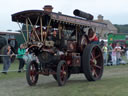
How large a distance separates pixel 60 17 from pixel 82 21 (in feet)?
4.57

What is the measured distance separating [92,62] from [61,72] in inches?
64.9

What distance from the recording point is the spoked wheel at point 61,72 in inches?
346

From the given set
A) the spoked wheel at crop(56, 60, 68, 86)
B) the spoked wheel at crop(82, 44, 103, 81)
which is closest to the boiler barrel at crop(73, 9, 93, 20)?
the spoked wheel at crop(82, 44, 103, 81)

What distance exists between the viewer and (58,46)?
9516 mm

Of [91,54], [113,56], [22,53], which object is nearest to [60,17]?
[91,54]

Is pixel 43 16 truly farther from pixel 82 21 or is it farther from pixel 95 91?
pixel 95 91

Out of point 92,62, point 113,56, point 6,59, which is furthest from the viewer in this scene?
point 113,56

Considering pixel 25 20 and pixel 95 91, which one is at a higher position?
pixel 25 20

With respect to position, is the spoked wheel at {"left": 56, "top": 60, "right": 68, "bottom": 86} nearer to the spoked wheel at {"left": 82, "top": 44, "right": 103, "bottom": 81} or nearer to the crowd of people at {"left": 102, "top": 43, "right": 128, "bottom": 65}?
the spoked wheel at {"left": 82, "top": 44, "right": 103, "bottom": 81}

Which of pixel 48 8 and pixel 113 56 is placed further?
pixel 113 56

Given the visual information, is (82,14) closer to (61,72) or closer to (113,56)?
(61,72)

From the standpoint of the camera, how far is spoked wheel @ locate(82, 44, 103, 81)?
9789 millimetres

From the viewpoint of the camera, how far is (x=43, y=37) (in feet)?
29.1

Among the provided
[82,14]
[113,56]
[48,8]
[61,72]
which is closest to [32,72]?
[61,72]
